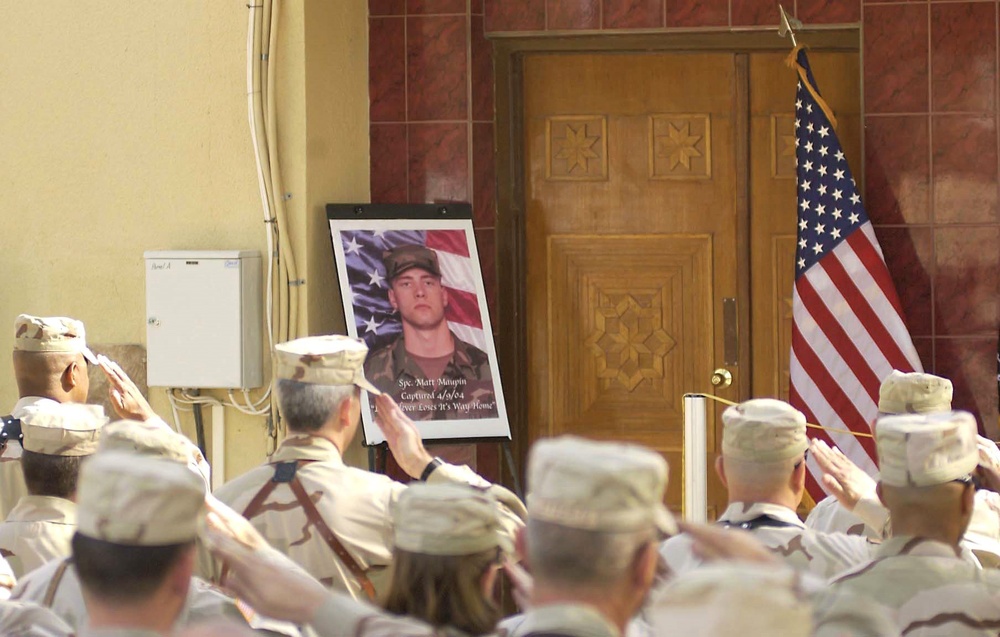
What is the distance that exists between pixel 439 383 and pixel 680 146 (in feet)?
4.66

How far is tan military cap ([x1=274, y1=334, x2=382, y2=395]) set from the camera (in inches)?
123

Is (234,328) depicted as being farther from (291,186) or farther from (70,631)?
(70,631)

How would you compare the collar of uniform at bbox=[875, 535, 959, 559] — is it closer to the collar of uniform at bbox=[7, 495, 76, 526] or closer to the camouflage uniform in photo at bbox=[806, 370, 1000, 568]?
the camouflage uniform in photo at bbox=[806, 370, 1000, 568]

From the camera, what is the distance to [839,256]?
556 cm

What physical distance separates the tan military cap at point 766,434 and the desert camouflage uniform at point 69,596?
107 cm

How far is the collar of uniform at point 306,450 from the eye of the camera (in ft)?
9.87

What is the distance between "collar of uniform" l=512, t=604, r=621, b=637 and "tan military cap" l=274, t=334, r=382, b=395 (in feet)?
4.63


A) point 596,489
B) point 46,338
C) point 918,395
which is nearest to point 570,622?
point 596,489

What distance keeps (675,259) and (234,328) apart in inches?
72.6

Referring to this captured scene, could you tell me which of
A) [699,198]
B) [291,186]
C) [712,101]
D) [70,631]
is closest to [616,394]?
[699,198]

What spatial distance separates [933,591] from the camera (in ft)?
7.77

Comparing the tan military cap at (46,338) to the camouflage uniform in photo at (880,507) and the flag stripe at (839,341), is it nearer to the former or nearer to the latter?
the camouflage uniform in photo at (880,507)

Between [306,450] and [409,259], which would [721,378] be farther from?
[306,450]

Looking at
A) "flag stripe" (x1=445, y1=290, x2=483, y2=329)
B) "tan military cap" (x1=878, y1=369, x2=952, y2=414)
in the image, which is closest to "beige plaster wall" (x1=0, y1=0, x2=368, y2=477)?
"flag stripe" (x1=445, y1=290, x2=483, y2=329)
